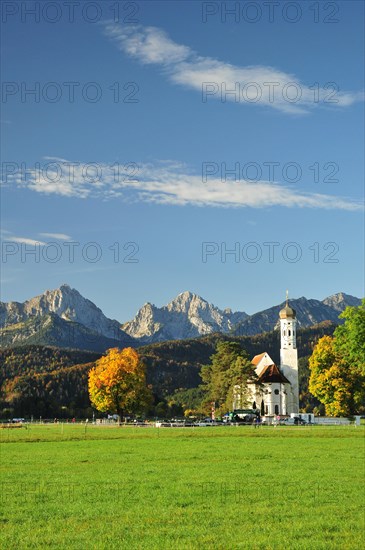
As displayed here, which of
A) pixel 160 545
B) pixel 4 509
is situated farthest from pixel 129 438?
pixel 160 545

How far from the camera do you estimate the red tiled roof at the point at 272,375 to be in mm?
141875

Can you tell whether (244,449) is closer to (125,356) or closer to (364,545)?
(364,545)

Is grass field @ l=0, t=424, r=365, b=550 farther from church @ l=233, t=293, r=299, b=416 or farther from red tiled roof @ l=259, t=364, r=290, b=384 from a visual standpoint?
red tiled roof @ l=259, t=364, r=290, b=384

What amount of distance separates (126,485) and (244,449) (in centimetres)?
2225

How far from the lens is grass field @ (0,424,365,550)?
55.3ft

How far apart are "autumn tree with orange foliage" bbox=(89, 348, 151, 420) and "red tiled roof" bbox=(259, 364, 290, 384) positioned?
42348 mm

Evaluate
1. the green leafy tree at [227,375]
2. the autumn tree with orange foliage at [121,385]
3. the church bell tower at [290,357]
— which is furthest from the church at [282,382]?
the autumn tree with orange foliage at [121,385]

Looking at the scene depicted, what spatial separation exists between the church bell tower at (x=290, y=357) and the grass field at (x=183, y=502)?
106 metres

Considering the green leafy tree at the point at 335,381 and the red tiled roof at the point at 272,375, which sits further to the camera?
the red tiled roof at the point at 272,375

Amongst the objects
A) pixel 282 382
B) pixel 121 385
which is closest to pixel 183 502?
pixel 121 385

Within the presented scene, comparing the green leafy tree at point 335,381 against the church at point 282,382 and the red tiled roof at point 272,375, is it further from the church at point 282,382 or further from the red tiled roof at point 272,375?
the red tiled roof at point 272,375

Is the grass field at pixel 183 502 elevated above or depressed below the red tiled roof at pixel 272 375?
below

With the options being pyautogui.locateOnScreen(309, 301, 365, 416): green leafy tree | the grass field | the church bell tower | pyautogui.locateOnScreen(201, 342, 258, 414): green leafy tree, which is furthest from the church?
the grass field

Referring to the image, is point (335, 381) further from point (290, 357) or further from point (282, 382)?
point (290, 357)
